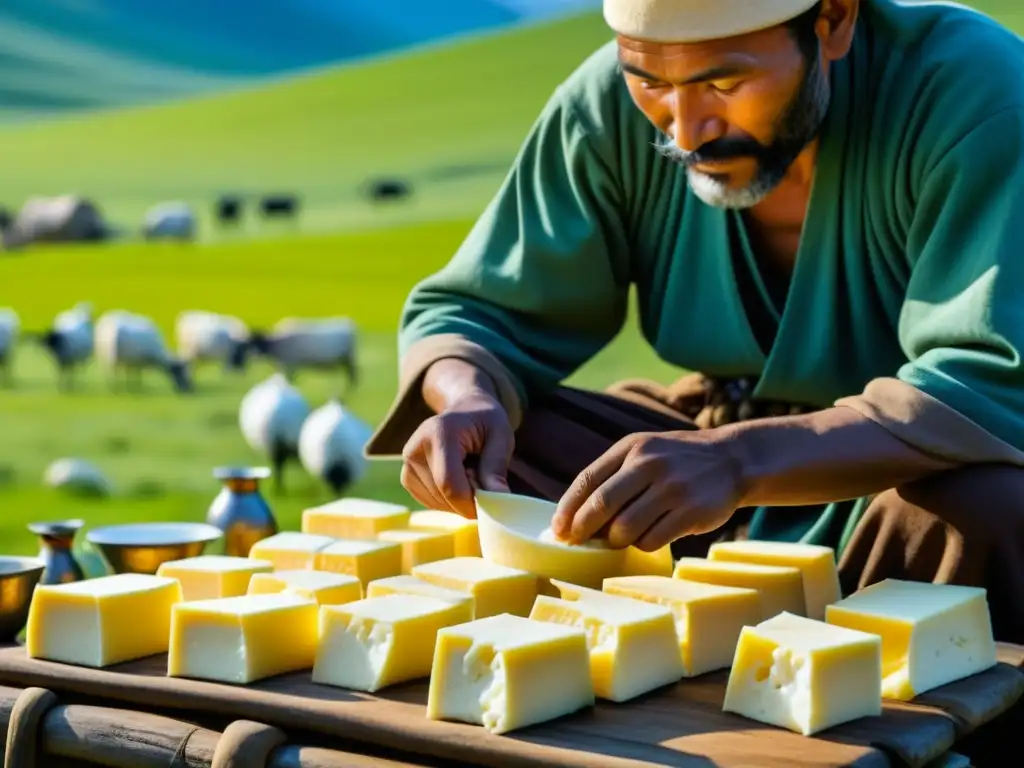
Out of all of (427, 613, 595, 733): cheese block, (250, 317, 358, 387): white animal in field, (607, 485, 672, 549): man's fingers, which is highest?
(250, 317, 358, 387): white animal in field

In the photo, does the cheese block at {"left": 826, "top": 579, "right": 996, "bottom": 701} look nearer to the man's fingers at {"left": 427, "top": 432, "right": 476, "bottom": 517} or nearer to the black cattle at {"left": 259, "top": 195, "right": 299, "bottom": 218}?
the man's fingers at {"left": 427, "top": 432, "right": 476, "bottom": 517}

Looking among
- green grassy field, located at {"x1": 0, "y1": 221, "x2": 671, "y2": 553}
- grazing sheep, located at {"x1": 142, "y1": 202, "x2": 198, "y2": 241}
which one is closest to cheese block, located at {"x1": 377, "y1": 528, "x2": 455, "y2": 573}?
green grassy field, located at {"x1": 0, "y1": 221, "x2": 671, "y2": 553}

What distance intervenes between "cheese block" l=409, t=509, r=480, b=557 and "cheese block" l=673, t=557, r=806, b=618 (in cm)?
50

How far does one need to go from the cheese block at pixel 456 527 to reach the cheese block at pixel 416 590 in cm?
41

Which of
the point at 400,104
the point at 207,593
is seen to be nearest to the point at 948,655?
the point at 207,593

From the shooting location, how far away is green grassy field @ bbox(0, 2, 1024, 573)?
6664mm

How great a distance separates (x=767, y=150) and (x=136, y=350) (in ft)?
21.2

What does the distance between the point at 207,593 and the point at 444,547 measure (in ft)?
1.56

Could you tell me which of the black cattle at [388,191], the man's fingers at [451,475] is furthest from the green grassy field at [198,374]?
the man's fingers at [451,475]

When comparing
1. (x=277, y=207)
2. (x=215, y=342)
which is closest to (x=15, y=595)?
(x=215, y=342)

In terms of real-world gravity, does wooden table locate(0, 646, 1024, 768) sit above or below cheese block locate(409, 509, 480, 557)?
below

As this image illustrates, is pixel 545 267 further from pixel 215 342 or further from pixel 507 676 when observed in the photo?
pixel 215 342

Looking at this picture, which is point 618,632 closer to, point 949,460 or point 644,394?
point 949,460

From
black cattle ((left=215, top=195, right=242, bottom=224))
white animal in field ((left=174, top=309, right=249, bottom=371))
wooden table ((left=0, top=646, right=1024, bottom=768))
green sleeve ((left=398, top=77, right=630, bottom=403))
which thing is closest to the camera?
wooden table ((left=0, top=646, right=1024, bottom=768))
